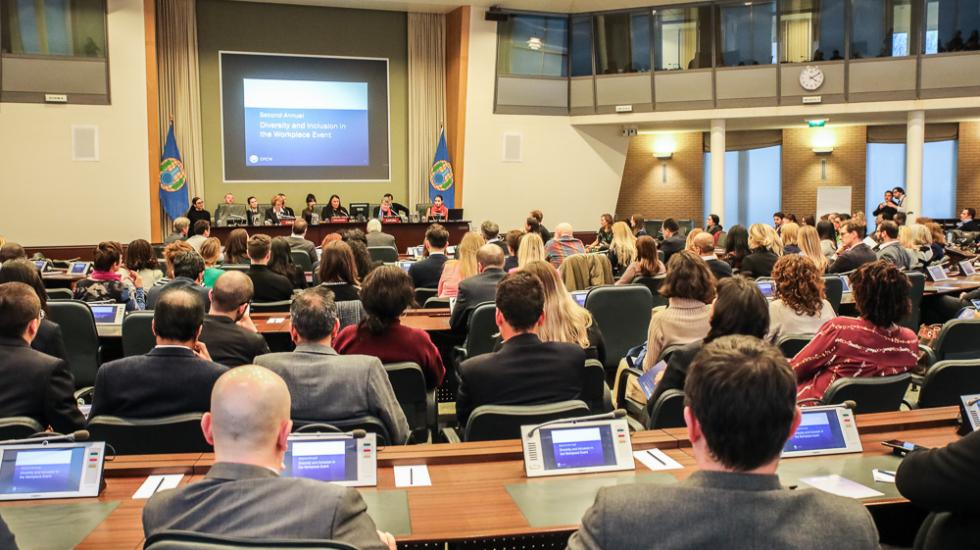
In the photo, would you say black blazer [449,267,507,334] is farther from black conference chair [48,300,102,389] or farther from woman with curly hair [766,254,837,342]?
black conference chair [48,300,102,389]

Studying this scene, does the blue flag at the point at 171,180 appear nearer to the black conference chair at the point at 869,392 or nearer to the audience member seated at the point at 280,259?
the audience member seated at the point at 280,259

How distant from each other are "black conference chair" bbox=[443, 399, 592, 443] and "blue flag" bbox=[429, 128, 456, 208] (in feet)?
44.5

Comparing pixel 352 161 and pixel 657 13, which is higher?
pixel 657 13

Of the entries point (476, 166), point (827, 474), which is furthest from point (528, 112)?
point (827, 474)

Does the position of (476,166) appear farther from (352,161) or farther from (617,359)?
(617,359)

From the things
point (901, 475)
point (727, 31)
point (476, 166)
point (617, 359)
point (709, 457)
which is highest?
point (727, 31)

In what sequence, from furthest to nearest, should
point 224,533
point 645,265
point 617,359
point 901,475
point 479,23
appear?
point 479,23 < point 645,265 < point 617,359 < point 901,475 < point 224,533

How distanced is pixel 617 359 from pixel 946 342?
2.29 m

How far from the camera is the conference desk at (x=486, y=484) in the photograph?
7.63 feet

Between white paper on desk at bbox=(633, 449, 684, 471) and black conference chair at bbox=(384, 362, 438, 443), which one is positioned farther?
black conference chair at bbox=(384, 362, 438, 443)

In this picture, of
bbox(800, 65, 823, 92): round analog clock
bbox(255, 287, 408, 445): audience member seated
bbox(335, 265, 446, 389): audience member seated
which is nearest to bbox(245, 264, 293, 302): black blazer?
bbox(335, 265, 446, 389): audience member seated

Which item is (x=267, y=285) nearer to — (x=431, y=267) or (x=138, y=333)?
(x=431, y=267)

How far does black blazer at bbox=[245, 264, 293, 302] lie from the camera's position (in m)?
7.08

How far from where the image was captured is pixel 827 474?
2738 mm
